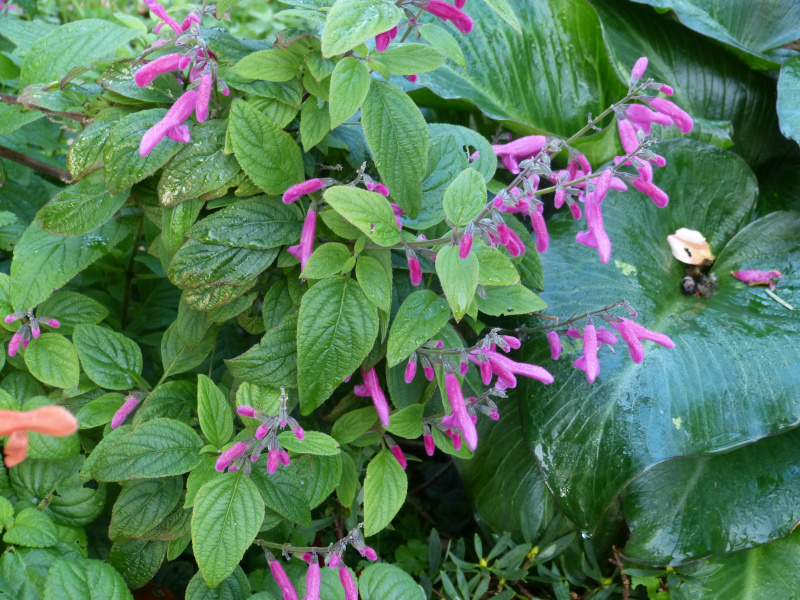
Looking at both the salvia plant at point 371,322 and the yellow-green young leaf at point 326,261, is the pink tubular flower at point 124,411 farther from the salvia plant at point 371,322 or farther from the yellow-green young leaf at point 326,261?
the yellow-green young leaf at point 326,261

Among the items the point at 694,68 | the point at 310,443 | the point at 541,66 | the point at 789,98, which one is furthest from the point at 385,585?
the point at 694,68

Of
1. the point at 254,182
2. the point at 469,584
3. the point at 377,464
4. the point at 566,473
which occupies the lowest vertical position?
the point at 469,584

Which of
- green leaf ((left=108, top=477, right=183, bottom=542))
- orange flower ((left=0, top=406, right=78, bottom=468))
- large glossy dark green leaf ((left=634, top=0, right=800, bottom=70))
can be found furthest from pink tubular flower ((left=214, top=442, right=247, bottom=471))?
large glossy dark green leaf ((left=634, top=0, right=800, bottom=70))

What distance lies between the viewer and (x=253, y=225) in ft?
3.05

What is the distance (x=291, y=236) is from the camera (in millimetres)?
948

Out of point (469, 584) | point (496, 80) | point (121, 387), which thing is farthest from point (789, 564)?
point (121, 387)

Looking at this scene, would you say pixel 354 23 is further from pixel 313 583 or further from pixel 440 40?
pixel 313 583

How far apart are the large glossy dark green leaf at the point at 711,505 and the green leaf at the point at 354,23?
40.7 inches

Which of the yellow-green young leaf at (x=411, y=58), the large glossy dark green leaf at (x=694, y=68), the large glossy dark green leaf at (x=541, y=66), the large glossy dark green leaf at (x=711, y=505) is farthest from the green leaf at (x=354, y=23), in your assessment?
the large glossy dark green leaf at (x=694, y=68)

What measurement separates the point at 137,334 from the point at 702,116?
1.58 m

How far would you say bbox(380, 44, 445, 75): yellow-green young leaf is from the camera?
34.5 inches

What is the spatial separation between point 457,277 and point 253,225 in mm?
317

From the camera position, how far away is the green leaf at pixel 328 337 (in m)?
0.87

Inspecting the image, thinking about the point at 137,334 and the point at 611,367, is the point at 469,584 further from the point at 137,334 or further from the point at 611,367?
the point at 137,334
